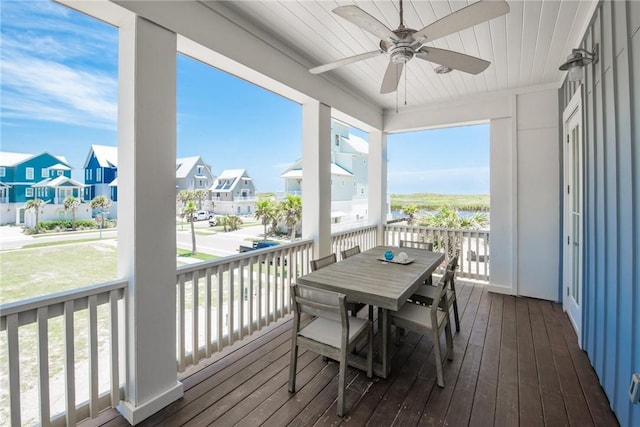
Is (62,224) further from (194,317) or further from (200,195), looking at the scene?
(194,317)

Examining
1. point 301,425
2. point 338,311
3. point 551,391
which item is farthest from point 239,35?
point 551,391

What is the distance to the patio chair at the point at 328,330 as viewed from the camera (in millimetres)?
1925

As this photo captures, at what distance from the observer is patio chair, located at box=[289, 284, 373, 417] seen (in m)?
1.92

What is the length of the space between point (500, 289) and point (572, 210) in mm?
1518

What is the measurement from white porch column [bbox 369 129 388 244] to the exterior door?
255cm

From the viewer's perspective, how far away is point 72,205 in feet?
6.21

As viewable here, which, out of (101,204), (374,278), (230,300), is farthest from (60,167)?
(374,278)

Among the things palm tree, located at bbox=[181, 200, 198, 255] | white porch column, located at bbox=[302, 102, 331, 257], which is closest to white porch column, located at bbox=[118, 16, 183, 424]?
palm tree, located at bbox=[181, 200, 198, 255]

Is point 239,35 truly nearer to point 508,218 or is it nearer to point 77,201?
point 77,201

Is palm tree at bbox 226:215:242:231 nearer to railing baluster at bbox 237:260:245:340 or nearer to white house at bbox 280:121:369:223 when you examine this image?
railing baluster at bbox 237:260:245:340

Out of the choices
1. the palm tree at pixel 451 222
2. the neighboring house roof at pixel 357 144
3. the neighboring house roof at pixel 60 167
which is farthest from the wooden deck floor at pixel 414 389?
the neighboring house roof at pixel 357 144

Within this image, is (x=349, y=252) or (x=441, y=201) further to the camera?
(x=441, y=201)

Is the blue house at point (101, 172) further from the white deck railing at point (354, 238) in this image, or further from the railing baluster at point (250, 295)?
the white deck railing at point (354, 238)

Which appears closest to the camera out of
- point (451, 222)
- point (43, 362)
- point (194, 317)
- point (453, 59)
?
point (43, 362)
